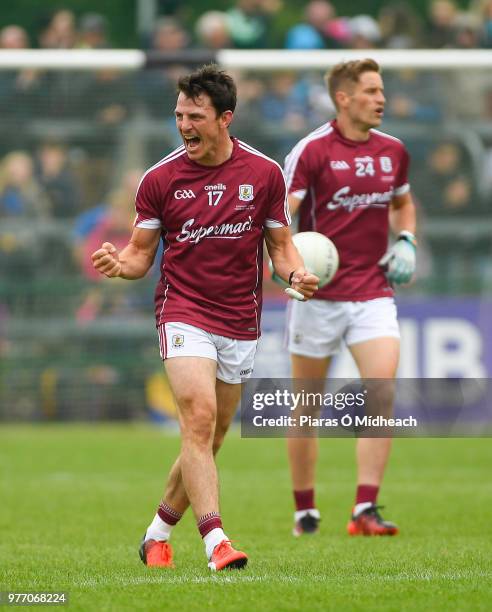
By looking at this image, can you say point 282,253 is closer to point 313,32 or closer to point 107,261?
point 107,261

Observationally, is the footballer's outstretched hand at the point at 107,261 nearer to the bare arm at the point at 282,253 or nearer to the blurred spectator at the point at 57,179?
the bare arm at the point at 282,253

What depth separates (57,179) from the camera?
16.0m

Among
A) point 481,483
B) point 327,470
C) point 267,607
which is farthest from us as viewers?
point 327,470

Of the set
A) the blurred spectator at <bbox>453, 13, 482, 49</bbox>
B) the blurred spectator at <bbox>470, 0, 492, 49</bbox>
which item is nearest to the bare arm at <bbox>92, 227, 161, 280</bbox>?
the blurred spectator at <bbox>453, 13, 482, 49</bbox>

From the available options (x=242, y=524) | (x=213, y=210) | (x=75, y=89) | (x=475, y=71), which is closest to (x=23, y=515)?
(x=242, y=524)

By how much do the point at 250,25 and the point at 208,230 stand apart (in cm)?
1102

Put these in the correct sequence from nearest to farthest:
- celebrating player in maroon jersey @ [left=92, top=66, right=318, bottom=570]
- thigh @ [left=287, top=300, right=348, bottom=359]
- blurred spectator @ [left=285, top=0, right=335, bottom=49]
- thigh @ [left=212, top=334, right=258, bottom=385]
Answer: celebrating player in maroon jersey @ [left=92, top=66, right=318, bottom=570] < thigh @ [left=212, top=334, right=258, bottom=385] < thigh @ [left=287, top=300, right=348, bottom=359] < blurred spectator @ [left=285, top=0, right=335, bottom=49]

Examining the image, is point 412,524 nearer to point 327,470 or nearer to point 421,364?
point 327,470

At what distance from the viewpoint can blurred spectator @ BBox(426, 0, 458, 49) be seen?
55.2 feet

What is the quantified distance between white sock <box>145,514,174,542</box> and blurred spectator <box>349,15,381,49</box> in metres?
9.94

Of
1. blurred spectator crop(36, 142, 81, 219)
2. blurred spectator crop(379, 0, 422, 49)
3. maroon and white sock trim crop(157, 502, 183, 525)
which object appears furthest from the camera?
blurred spectator crop(379, 0, 422, 49)

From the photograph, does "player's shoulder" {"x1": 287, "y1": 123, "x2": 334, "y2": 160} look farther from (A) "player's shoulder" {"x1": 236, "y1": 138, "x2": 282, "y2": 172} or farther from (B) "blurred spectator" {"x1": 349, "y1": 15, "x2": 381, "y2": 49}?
(B) "blurred spectator" {"x1": 349, "y1": 15, "x2": 381, "y2": 49}

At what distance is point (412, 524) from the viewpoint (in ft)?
28.4

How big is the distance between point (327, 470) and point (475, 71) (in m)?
5.94
